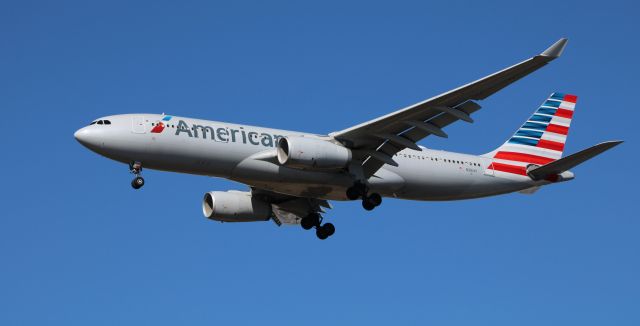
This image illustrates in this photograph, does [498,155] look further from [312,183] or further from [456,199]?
[312,183]

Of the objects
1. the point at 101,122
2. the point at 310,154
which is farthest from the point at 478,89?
the point at 101,122

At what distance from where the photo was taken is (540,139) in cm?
4822

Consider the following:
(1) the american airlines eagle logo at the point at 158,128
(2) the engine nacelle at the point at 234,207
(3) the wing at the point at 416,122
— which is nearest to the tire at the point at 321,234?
(2) the engine nacelle at the point at 234,207

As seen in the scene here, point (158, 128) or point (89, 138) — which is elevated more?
point (158, 128)

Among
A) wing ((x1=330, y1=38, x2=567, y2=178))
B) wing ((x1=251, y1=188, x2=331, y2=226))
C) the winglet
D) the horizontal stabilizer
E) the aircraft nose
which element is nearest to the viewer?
the winglet

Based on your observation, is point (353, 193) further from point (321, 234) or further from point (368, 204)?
point (321, 234)

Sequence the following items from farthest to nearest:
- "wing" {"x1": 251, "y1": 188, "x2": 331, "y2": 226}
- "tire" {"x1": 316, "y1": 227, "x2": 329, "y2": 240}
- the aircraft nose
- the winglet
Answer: "wing" {"x1": 251, "y1": 188, "x2": 331, "y2": 226} < "tire" {"x1": 316, "y1": 227, "x2": 329, "y2": 240} < the aircraft nose < the winglet

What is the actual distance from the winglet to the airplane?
34 millimetres

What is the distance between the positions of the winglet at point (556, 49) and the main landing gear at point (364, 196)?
10188 mm

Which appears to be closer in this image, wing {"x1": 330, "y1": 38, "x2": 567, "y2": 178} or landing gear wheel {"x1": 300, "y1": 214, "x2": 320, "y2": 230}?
wing {"x1": 330, "y1": 38, "x2": 567, "y2": 178}

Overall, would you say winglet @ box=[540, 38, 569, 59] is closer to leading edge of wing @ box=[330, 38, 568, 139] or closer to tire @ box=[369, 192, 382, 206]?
leading edge of wing @ box=[330, 38, 568, 139]

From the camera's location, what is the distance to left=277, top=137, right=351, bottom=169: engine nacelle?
3903 centimetres

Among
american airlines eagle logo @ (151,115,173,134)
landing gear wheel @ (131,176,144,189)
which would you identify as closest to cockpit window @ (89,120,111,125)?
american airlines eagle logo @ (151,115,173,134)

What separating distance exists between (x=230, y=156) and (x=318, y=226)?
8.15 m
